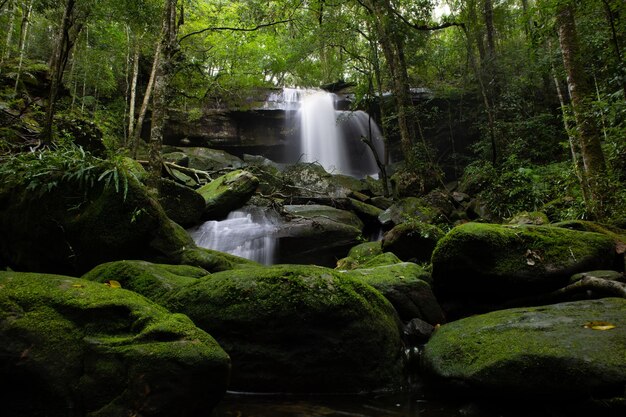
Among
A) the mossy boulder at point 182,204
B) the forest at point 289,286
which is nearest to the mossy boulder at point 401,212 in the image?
the forest at point 289,286

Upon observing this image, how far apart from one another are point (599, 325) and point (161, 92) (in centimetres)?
871

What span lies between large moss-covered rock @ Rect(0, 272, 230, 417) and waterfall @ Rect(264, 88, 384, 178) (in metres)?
18.4

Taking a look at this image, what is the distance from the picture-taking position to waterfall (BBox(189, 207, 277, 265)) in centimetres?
1041

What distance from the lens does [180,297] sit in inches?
162

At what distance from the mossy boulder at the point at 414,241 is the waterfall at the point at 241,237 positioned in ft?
11.2

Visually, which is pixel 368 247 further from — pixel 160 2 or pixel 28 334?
pixel 160 2

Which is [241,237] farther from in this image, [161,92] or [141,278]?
[141,278]

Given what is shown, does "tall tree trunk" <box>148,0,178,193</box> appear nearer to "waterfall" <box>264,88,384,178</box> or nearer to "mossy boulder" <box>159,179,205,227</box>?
"mossy boulder" <box>159,179,205,227</box>

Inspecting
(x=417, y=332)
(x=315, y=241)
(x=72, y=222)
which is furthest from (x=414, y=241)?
(x=72, y=222)

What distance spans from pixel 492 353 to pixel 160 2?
1261 cm

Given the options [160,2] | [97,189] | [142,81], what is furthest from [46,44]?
[97,189]

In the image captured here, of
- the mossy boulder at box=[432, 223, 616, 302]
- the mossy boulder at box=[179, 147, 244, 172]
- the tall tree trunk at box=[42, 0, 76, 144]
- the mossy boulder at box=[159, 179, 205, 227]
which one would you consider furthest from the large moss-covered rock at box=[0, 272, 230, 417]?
the mossy boulder at box=[179, 147, 244, 172]

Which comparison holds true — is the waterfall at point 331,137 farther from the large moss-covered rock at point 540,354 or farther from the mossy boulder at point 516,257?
the large moss-covered rock at point 540,354

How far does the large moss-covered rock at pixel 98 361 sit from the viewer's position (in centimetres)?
254
